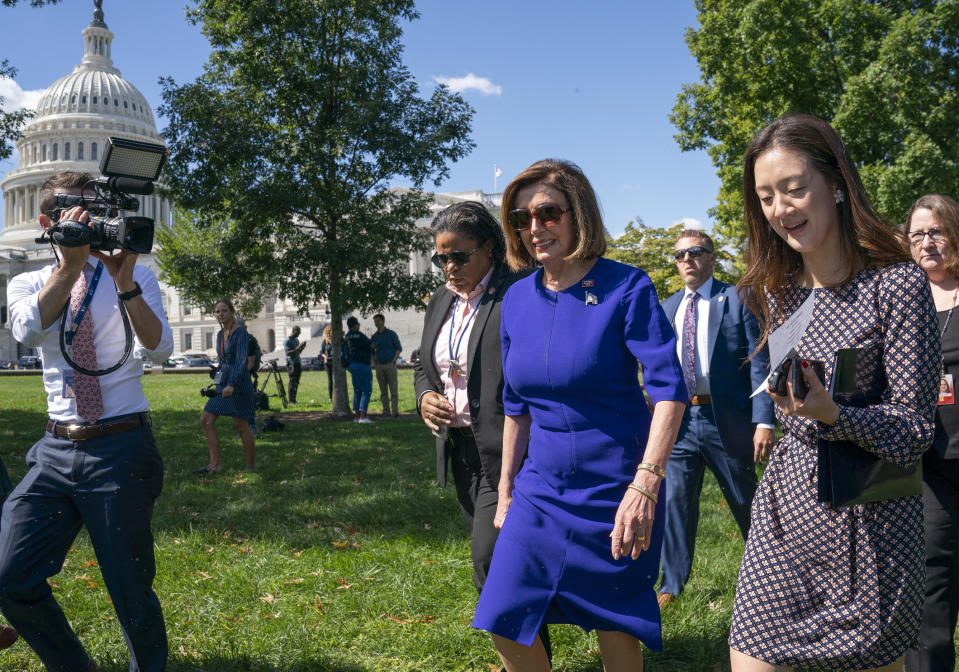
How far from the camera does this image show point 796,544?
2.17 meters

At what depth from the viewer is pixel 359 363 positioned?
16.3 metres

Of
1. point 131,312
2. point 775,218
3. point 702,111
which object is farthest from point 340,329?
point 775,218

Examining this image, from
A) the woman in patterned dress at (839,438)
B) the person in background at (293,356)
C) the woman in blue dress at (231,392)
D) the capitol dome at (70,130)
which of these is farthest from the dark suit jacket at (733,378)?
the capitol dome at (70,130)

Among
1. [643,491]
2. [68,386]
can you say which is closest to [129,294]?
[68,386]

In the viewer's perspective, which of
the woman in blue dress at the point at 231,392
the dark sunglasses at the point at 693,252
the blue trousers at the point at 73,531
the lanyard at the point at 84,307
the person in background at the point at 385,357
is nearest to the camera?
the blue trousers at the point at 73,531

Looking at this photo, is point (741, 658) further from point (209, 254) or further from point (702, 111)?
point (702, 111)

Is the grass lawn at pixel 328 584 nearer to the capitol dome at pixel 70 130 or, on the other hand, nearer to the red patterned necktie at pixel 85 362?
the red patterned necktie at pixel 85 362

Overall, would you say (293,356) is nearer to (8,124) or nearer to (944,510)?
Result: (8,124)

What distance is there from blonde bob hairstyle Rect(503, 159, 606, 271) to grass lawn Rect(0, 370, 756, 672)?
2.28 m

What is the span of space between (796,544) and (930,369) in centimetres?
58

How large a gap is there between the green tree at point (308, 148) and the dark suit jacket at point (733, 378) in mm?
11743

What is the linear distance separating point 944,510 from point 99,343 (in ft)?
12.0

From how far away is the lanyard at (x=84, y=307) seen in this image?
131 inches

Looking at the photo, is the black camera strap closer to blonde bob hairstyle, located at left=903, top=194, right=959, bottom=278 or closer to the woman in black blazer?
the woman in black blazer
